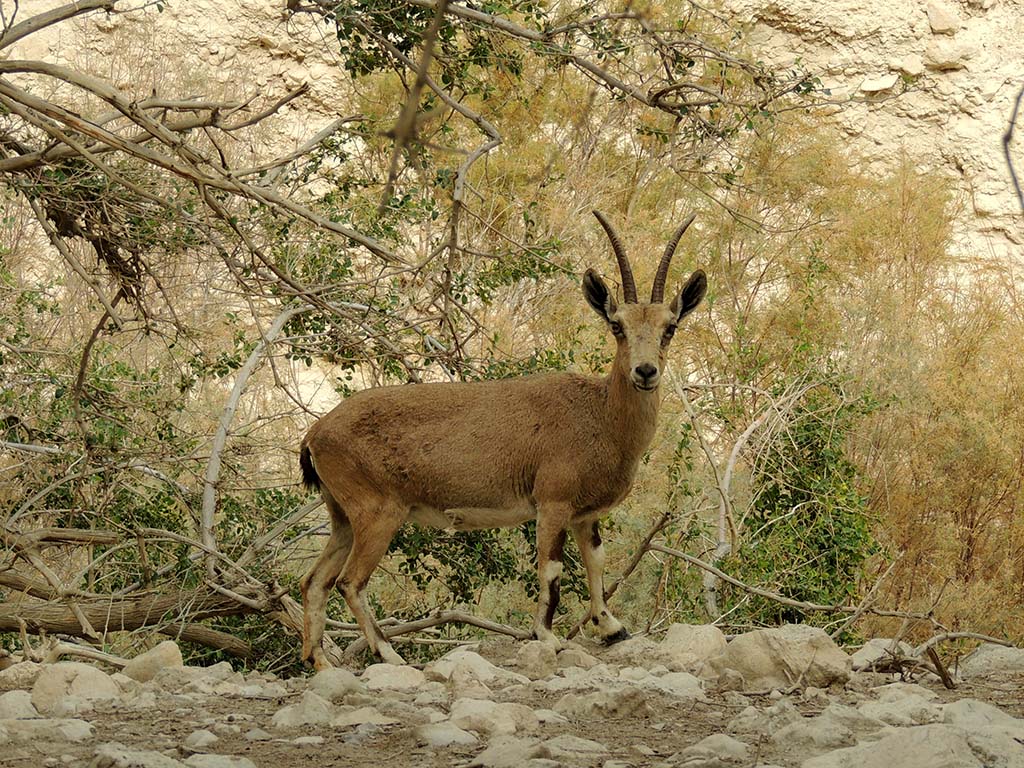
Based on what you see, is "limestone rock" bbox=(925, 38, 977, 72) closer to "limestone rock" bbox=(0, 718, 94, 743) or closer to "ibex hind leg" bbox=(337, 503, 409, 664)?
"ibex hind leg" bbox=(337, 503, 409, 664)

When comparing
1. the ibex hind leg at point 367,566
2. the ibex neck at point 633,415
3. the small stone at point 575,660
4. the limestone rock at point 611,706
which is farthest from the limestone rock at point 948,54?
the limestone rock at point 611,706

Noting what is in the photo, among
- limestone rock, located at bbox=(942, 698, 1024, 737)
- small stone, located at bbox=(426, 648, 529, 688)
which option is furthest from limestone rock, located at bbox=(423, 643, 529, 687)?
limestone rock, located at bbox=(942, 698, 1024, 737)

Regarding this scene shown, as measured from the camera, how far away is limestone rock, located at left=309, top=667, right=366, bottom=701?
590cm

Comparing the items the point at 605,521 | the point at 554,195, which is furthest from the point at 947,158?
the point at 605,521

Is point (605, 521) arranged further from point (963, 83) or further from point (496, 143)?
point (963, 83)

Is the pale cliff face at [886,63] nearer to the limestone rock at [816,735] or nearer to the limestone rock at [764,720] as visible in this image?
the limestone rock at [764,720]

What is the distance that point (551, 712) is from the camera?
212 inches

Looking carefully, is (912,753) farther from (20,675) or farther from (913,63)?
(913,63)

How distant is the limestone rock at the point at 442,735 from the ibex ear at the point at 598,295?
11.2 feet

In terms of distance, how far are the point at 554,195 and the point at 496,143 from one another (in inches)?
561

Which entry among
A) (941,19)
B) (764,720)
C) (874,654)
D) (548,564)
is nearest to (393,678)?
(548,564)

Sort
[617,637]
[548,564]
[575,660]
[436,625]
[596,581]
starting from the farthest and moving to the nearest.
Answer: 1. [436,625]
2. [596,581]
3. [617,637]
4. [548,564]
5. [575,660]

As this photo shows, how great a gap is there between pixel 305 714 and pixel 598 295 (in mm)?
3545

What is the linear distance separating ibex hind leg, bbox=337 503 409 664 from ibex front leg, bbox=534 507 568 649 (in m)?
0.84
